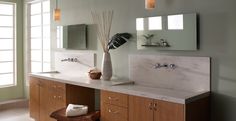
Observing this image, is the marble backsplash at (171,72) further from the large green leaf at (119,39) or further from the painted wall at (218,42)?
the large green leaf at (119,39)

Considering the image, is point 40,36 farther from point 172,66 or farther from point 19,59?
point 172,66

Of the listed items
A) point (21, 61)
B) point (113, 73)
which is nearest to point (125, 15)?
point (113, 73)

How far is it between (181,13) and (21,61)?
13.5ft

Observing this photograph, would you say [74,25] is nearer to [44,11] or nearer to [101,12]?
[101,12]

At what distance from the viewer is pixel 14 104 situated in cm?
566

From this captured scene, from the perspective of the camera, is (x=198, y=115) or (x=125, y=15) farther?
(x=125, y=15)

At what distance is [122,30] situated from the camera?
3768 millimetres

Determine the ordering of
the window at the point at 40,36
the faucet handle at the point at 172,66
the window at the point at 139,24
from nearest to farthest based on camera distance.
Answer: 1. the faucet handle at the point at 172,66
2. the window at the point at 139,24
3. the window at the point at 40,36

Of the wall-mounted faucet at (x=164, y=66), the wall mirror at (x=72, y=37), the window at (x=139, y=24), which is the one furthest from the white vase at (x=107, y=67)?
the wall mirror at (x=72, y=37)

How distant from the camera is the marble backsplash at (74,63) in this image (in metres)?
4.30

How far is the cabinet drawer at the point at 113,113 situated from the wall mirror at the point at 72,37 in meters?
1.40

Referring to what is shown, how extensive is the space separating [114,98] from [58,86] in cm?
111

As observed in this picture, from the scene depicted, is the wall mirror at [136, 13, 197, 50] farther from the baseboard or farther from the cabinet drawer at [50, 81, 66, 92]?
the baseboard

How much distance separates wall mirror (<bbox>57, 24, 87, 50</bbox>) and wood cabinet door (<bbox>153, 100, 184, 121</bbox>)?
78.7 inches
